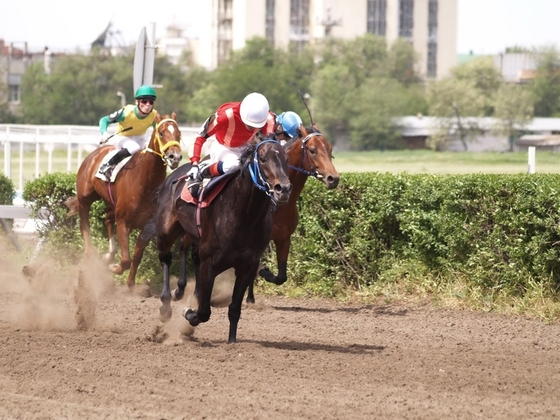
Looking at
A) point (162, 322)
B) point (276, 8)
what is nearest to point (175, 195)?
point (162, 322)

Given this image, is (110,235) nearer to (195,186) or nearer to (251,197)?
(195,186)

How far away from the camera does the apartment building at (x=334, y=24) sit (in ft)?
363

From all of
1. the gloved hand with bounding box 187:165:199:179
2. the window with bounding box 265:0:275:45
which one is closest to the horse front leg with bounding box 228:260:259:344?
the gloved hand with bounding box 187:165:199:179

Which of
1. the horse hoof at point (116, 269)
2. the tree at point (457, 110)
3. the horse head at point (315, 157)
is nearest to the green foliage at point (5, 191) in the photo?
the horse hoof at point (116, 269)

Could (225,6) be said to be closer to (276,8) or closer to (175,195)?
(276,8)

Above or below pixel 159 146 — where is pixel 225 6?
above

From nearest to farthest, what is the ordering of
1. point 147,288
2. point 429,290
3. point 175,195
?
point 175,195 < point 429,290 < point 147,288

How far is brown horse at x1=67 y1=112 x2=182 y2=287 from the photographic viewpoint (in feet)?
36.1

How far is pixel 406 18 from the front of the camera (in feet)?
378

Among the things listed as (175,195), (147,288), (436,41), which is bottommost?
(147,288)

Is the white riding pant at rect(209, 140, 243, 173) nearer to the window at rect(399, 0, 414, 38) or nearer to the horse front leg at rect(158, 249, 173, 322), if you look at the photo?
the horse front leg at rect(158, 249, 173, 322)

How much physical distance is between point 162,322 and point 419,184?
10.8 ft

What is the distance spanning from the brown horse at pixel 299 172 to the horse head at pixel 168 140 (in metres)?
1.15

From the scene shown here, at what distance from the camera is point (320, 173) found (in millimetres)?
9992
